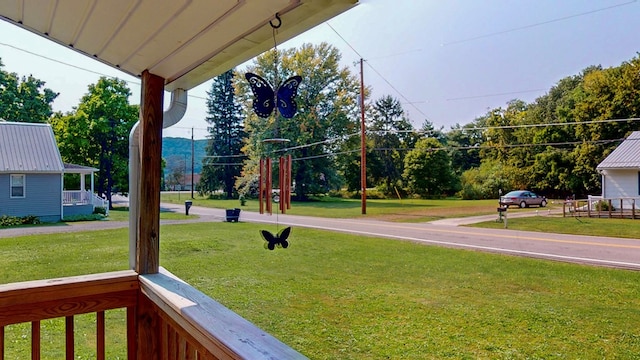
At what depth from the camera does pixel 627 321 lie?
2525 millimetres

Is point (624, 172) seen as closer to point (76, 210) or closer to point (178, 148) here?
point (178, 148)

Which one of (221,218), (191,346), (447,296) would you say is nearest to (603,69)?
(447,296)

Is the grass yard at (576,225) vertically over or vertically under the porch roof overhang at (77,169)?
under

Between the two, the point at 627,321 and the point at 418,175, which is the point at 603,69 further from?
the point at 418,175

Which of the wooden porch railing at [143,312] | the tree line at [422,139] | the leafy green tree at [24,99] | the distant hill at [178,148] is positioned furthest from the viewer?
the tree line at [422,139]

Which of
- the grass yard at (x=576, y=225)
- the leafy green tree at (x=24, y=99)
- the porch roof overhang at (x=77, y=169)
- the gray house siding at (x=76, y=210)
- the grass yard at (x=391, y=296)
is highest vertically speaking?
the leafy green tree at (x=24, y=99)

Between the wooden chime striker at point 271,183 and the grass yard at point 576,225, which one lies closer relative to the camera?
the wooden chime striker at point 271,183

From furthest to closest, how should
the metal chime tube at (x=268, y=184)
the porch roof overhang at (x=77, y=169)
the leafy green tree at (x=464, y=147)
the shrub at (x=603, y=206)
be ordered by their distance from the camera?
the leafy green tree at (x=464, y=147) → the shrub at (x=603, y=206) → the porch roof overhang at (x=77, y=169) → the metal chime tube at (x=268, y=184)

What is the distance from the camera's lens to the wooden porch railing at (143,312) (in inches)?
27.1

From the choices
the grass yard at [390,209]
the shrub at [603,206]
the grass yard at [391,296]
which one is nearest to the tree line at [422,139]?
the grass yard at [390,209]

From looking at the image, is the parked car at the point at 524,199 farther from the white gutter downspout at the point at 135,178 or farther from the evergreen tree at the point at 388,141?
the white gutter downspout at the point at 135,178

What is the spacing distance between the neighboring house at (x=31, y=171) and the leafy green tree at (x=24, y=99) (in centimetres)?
6

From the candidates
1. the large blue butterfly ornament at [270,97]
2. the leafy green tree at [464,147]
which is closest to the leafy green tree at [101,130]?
the large blue butterfly ornament at [270,97]

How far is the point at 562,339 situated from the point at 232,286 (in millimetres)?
2406
